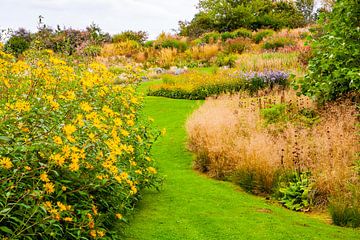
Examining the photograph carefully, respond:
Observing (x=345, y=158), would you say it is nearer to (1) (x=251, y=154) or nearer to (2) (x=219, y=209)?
(1) (x=251, y=154)

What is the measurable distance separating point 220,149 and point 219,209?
76.3 inches

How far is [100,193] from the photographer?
4.26 metres

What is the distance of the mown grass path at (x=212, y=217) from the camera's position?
4.72 meters

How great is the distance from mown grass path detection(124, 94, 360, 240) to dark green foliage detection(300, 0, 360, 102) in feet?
9.61

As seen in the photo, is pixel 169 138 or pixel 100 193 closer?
pixel 100 193

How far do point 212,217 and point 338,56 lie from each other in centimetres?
463

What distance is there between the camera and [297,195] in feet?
20.2

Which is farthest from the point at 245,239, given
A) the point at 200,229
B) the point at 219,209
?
the point at 219,209

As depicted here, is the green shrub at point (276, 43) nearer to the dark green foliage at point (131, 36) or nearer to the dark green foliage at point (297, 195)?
the dark green foliage at point (131, 36)

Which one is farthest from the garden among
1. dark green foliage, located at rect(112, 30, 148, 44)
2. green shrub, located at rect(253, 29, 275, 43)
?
dark green foliage, located at rect(112, 30, 148, 44)

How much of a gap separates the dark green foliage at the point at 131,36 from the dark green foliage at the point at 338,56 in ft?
77.0

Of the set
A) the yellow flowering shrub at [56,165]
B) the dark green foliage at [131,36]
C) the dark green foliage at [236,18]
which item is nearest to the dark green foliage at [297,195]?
the yellow flowering shrub at [56,165]

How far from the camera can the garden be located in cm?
337

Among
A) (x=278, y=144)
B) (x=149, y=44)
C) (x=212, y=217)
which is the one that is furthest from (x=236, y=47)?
(x=212, y=217)
